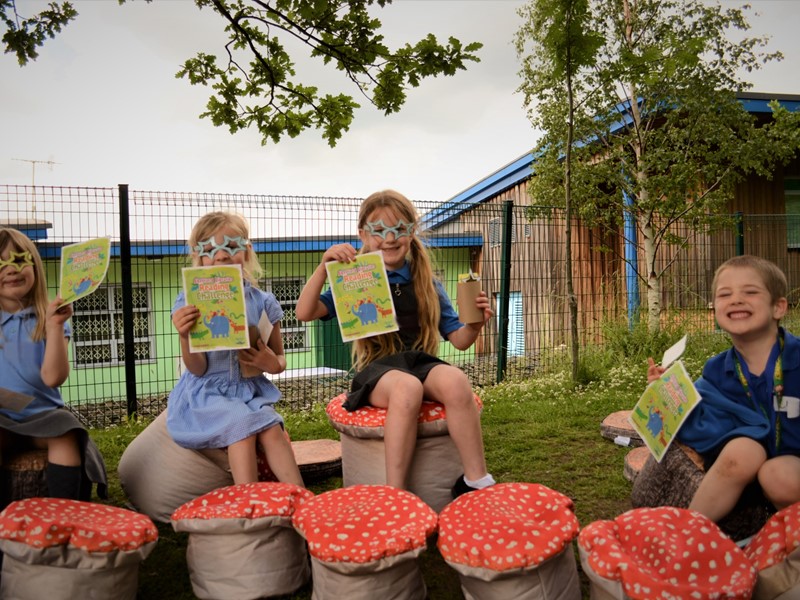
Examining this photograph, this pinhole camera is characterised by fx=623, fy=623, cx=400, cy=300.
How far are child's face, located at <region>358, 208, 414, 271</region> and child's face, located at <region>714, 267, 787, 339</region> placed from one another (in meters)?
1.32

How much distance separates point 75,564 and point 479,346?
312 inches

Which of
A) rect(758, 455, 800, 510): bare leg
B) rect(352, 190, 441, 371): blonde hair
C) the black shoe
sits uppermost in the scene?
rect(352, 190, 441, 371): blonde hair

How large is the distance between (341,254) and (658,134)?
5.83 m

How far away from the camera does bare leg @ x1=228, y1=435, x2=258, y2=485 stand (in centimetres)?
248

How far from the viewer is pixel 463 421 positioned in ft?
8.11

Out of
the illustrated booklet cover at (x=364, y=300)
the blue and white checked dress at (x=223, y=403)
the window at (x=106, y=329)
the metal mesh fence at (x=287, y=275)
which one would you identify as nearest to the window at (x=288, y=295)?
the metal mesh fence at (x=287, y=275)

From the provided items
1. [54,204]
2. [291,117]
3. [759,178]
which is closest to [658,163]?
[759,178]

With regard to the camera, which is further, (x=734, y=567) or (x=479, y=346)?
(x=479, y=346)

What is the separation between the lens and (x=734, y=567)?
1.60m

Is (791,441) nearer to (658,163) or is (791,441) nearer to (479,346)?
(658,163)

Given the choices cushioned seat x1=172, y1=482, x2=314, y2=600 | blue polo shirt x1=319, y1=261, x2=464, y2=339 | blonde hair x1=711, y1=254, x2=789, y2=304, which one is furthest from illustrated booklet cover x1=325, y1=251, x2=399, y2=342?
blonde hair x1=711, y1=254, x2=789, y2=304

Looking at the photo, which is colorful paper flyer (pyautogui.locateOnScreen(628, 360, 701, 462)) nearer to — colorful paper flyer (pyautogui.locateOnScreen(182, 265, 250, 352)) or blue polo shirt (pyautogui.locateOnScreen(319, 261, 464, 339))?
blue polo shirt (pyautogui.locateOnScreen(319, 261, 464, 339))

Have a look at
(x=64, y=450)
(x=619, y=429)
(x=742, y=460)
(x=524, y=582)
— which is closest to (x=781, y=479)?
(x=742, y=460)

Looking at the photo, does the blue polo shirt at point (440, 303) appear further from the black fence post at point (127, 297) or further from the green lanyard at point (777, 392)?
the black fence post at point (127, 297)
